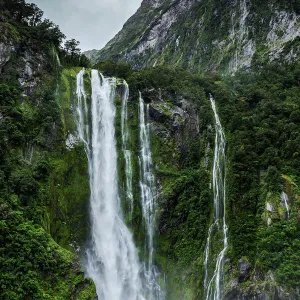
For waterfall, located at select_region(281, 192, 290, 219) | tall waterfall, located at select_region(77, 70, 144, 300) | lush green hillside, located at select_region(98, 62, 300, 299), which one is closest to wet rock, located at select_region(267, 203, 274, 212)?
lush green hillside, located at select_region(98, 62, 300, 299)

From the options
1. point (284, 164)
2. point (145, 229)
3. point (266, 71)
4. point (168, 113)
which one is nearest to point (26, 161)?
point (145, 229)

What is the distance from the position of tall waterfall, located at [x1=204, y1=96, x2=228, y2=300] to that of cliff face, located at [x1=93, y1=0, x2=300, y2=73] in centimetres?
1938

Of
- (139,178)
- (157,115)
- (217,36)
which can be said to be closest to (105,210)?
(139,178)

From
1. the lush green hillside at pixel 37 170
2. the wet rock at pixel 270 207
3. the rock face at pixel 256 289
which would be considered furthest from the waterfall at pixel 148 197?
the wet rock at pixel 270 207

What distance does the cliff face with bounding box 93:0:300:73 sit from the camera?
147 ft

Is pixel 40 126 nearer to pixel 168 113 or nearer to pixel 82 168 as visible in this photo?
pixel 82 168

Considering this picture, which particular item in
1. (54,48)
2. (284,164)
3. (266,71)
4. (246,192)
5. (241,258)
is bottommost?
(241,258)

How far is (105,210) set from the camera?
2355cm

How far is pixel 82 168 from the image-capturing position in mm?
24672

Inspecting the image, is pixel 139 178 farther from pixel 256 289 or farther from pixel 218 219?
pixel 256 289

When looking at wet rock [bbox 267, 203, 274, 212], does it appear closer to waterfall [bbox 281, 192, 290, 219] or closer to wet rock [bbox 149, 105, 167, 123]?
waterfall [bbox 281, 192, 290, 219]

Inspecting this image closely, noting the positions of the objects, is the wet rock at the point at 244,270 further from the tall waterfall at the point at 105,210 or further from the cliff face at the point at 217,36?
the cliff face at the point at 217,36

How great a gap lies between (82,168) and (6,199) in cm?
754

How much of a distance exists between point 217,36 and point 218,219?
43766mm
